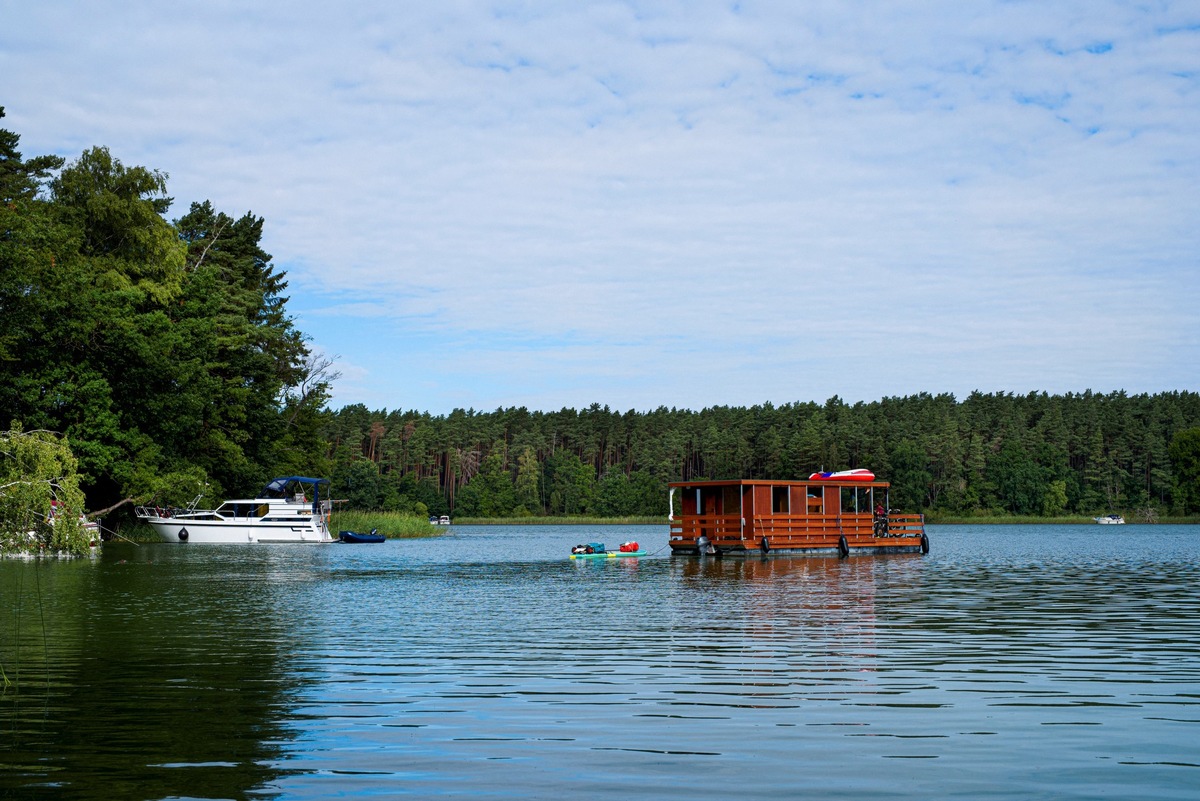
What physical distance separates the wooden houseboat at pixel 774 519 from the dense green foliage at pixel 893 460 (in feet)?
336

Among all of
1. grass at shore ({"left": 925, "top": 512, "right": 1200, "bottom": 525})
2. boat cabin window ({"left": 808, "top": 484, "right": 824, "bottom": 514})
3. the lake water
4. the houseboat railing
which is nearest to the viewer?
the lake water

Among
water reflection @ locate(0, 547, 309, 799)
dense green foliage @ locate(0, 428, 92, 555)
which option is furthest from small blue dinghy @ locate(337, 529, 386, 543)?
water reflection @ locate(0, 547, 309, 799)

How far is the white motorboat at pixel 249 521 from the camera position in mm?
74688

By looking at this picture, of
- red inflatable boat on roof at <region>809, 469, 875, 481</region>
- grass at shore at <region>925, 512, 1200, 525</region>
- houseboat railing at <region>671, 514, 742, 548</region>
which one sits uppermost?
red inflatable boat on roof at <region>809, 469, 875, 481</region>

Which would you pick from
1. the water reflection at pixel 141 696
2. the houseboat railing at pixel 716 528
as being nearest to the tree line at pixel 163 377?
the water reflection at pixel 141 696

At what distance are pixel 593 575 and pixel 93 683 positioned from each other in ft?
93.8

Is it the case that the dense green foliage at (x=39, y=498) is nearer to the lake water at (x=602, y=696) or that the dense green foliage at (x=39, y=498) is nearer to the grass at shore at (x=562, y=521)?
the lake water at (x=602, y=696)

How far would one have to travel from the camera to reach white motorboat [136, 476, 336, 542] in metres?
74.7

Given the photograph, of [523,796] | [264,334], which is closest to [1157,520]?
[264,334]

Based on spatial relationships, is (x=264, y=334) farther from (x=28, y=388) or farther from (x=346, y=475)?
(x=346, y=475)

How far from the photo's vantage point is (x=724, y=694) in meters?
14.3

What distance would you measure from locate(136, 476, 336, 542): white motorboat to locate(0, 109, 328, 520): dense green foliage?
8.53ft

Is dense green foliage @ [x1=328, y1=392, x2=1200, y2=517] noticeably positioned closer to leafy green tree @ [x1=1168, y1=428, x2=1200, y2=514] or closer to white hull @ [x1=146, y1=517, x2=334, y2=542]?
leafy green tree @ [x1=1168, y1=428, x2=1200, y2=514]

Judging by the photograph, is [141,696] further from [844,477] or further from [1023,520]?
[1023,520]
